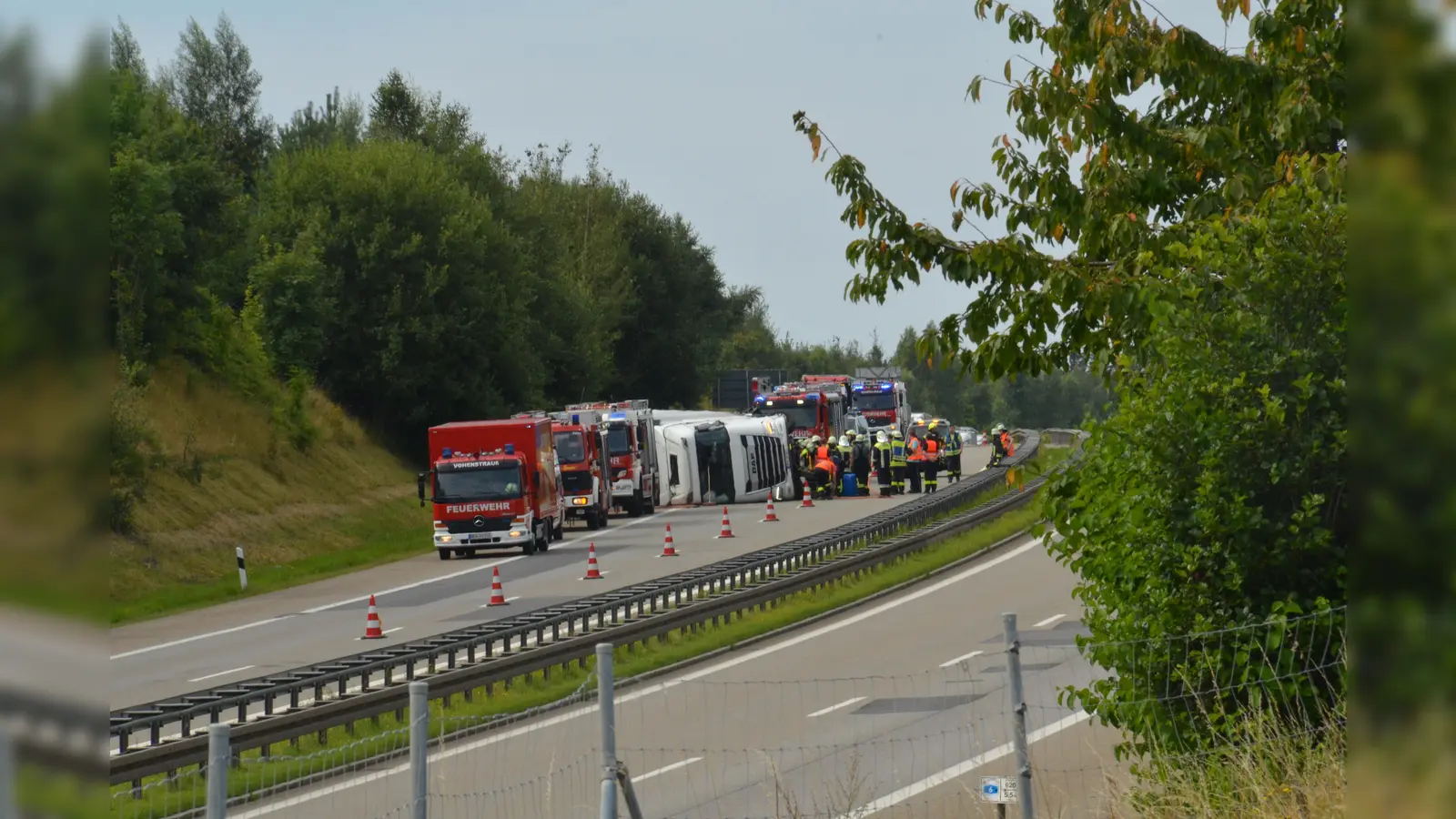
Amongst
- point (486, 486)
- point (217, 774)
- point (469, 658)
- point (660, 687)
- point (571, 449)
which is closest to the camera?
point (217, 774)

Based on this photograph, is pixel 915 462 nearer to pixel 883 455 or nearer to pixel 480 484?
pixel 883 455

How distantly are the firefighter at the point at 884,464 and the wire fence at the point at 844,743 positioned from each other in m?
28.9

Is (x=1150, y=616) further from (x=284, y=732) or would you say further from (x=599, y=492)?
(x=599, y=492)

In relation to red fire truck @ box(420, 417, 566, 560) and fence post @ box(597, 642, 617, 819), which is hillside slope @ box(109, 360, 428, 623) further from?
fence post @ box(597, 642, 617, 819)

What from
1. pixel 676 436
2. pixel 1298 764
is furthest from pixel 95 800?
pixel 676 436

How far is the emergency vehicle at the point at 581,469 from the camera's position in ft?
161

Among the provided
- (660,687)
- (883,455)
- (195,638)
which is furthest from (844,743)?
(883,455)

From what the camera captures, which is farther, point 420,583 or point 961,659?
point 420,583

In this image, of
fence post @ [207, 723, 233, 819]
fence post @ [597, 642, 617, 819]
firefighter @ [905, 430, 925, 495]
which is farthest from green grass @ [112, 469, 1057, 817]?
firefighter @ [905, 430, 925, 495]

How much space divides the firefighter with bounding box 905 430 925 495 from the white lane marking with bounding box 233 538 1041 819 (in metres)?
14.5

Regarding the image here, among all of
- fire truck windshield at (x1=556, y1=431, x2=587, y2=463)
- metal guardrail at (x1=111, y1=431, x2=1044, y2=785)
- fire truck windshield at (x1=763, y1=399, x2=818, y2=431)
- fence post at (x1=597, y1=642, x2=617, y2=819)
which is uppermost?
fire truck windshield at (x1=763, y1=399, x2=818, y2=431)

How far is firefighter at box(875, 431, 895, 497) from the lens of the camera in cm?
5331

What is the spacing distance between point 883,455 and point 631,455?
8373 millimetres

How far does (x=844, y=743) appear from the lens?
617 inches
